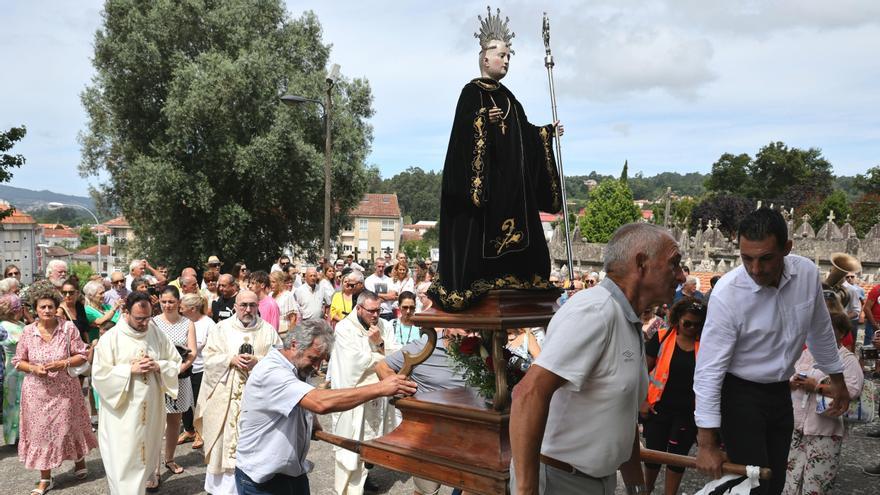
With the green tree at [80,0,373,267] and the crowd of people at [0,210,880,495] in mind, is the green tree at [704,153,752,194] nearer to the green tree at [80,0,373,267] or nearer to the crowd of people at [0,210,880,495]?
the green tree at [80,0,373,267]

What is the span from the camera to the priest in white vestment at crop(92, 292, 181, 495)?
252 inches

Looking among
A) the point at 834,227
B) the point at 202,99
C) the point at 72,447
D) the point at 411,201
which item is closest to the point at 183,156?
the point at 202,99

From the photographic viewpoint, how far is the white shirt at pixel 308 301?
12.9 meters

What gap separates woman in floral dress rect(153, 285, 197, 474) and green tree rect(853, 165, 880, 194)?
83.1 meters

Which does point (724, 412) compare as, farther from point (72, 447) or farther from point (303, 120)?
point (303, 120)

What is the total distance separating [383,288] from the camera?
44.1 ft

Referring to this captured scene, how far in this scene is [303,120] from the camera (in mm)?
26750

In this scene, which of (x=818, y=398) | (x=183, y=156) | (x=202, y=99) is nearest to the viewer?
(x=818, y=398)

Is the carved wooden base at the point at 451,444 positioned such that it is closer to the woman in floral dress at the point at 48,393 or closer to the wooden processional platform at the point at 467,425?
the wooden processional platform at the point at 467,425

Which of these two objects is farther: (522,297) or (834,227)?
(834,227)

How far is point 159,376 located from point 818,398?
583 centimetres

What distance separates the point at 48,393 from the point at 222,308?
8.92ft

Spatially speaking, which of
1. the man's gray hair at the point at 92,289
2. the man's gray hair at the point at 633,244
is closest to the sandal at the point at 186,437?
the man's gray hair at the point at 92,289

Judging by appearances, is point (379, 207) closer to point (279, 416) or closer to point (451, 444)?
point (279, 416)
